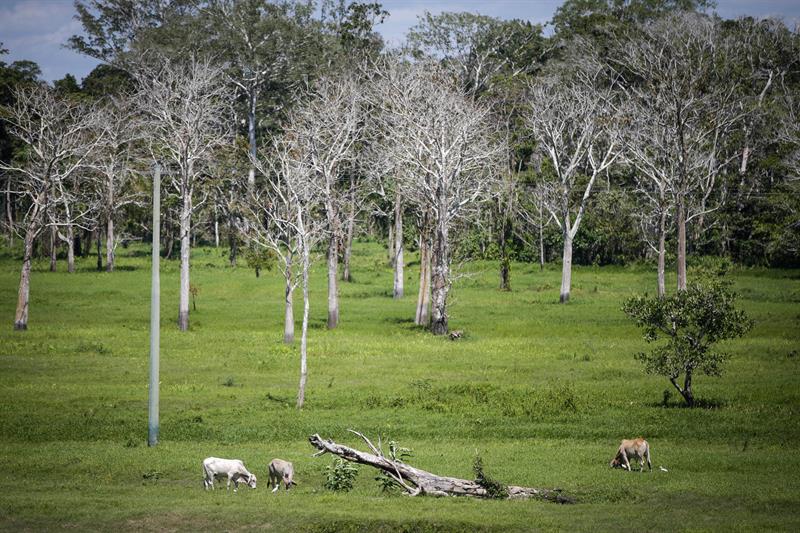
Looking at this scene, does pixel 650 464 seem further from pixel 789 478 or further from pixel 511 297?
pixel 511 297

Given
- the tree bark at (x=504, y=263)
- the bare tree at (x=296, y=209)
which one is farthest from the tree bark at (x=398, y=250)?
the tree bark at (x=504, y=263)

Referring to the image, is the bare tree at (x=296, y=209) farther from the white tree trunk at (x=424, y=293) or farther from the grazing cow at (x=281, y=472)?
the grazing cow at (x=281, y=472)

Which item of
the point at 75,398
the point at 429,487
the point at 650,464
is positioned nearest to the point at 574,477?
the point at 650,464

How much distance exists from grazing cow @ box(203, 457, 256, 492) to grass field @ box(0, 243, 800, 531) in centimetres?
45

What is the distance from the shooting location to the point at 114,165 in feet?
247

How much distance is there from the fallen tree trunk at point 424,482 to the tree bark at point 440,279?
1065 inches

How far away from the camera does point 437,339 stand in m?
45.5

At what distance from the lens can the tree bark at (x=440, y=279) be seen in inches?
1865

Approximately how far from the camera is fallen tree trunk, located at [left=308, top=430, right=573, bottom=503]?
64.3 ft

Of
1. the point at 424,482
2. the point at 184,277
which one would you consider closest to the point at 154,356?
the point at 424,482

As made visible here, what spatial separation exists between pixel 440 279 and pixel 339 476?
2840 cm

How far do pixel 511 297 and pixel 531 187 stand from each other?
71.5 ft

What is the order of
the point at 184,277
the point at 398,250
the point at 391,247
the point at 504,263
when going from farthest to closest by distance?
the point at 391,247, the point at 504,263, the point at 398,250, the point at 184,277

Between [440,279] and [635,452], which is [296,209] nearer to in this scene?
[440,279]
